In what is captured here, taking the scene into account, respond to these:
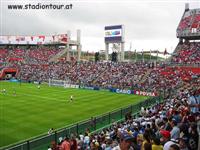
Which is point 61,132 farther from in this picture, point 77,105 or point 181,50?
point 181,50

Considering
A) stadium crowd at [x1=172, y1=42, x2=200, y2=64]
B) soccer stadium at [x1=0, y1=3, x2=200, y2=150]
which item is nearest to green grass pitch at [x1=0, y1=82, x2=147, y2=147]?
soccer stadium at [x1=0, y1=3, x2=200, y2=150]

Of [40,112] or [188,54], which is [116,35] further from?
[40,112]

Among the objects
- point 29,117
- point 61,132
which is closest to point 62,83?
point 29,117

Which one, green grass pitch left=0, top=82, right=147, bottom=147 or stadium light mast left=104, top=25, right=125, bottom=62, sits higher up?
stadium light mast left=104, top=25, right=125, bottom=62

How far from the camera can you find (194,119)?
455 inches

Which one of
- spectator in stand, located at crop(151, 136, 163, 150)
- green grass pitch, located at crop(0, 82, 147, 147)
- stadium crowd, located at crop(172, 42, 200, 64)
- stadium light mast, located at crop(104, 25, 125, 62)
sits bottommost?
green grass pitch, located at crop(0, 82, 147, 147)

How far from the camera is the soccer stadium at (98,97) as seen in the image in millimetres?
11562

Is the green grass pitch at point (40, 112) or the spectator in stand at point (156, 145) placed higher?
the spectator in stand at point (156, 145)

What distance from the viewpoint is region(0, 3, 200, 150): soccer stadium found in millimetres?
11562

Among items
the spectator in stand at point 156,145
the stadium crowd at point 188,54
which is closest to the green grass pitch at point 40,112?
the spectator in stand at point 156,145

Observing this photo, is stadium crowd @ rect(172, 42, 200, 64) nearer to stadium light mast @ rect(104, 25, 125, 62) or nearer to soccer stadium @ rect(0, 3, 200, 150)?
soccer stadium @ rect(0, 3, 200, 150)

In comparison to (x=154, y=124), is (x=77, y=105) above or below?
below

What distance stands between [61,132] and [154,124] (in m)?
8.18

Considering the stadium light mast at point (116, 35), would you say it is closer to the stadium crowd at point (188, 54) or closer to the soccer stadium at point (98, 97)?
the soccer stadium at point (98, 97)
